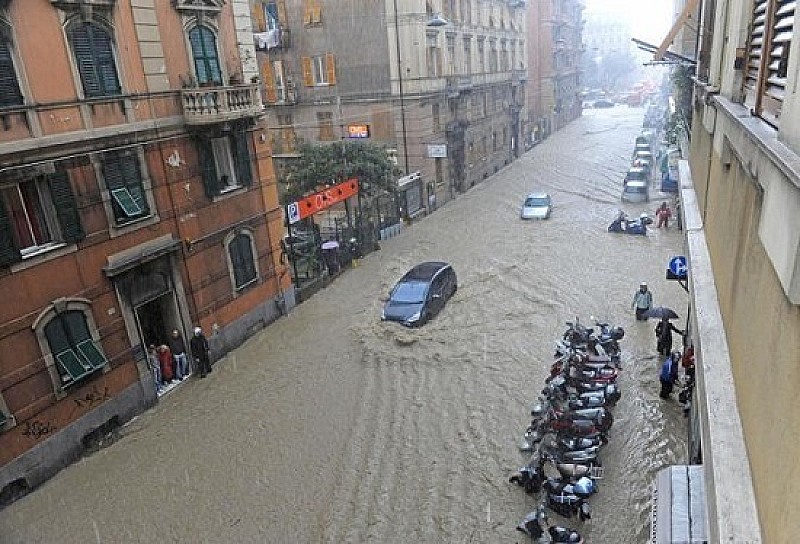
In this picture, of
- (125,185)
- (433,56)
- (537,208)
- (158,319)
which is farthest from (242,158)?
(433,56)

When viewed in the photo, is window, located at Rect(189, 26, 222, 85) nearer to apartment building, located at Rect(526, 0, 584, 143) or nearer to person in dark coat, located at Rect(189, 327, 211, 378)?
person in dark coat, located at Rect(189, 327, 211, 378)

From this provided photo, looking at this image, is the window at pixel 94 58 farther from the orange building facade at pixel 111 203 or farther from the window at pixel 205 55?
the window at pixel 205 55

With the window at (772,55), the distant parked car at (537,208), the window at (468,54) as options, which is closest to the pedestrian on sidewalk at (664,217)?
the distant parked car at (537,208)

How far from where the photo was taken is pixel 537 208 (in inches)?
1065

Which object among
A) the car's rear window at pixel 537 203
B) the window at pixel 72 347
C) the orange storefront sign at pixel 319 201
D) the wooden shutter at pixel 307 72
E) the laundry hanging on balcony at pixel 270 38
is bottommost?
the car's rear window at pixel 537 203

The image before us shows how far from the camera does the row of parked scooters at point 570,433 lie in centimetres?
886

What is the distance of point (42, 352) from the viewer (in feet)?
36.1

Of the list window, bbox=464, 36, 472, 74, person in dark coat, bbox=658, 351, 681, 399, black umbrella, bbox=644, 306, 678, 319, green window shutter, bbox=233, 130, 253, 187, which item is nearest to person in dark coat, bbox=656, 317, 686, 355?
black umbrella, bbox=644, 306, 678, 319

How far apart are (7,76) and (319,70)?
1967 cm

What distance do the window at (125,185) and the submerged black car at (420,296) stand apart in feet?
22.4

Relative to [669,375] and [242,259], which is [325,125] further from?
[669,375]

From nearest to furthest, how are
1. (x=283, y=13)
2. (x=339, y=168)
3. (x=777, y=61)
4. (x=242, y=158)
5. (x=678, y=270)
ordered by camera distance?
(x=777, y=61) → (x=678, y=270) → (x=242, y=158) → (x=339, y=168) → (x=283, y=13)

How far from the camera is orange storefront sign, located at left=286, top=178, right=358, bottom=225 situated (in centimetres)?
1792

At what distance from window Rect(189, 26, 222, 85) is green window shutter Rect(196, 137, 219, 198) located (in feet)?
5.05
